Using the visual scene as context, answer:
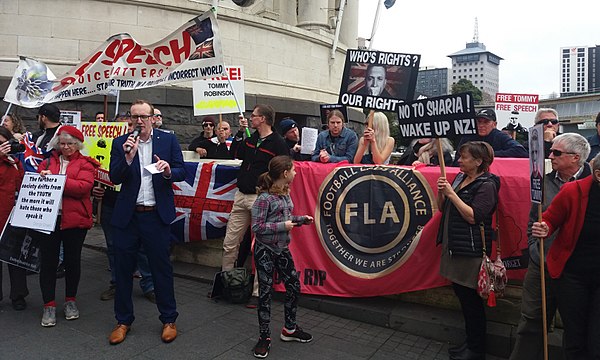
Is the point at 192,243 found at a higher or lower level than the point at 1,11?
lower

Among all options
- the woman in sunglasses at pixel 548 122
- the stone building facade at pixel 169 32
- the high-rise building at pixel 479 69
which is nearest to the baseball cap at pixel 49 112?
the woman in sunglasses at pixel 548 122

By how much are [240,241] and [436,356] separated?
2530 mm

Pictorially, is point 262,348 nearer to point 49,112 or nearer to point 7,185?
point 7,185

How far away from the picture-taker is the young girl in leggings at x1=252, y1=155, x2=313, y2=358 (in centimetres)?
405

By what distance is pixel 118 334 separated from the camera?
422 centimetres

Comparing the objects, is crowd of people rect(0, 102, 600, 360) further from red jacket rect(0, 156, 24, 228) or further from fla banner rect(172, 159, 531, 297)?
fla banner rect(172, 159, 531, 297)

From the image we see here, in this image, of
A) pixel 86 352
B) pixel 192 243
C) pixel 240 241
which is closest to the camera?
pixel 86 352

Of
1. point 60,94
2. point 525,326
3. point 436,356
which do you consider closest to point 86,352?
point 436,356

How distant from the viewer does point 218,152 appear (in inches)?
293

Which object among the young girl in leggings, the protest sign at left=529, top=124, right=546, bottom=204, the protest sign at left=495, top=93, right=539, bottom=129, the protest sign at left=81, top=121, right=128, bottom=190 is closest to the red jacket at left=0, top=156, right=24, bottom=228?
the protest sign at left=81, top=121, right=128, bottom=190

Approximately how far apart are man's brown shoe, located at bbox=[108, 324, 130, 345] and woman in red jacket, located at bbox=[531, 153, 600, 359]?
11.6 ft

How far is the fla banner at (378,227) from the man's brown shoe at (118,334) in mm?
1764

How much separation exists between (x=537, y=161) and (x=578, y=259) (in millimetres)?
733

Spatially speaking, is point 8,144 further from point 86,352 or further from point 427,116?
point 427,116
